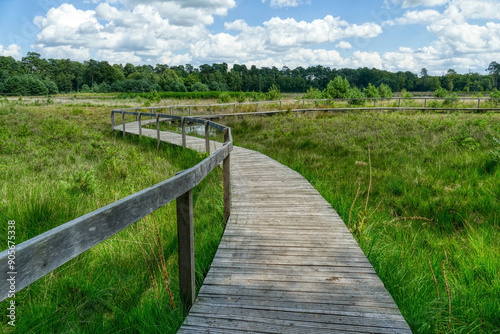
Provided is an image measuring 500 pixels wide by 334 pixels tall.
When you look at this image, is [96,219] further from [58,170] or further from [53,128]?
[53,128]

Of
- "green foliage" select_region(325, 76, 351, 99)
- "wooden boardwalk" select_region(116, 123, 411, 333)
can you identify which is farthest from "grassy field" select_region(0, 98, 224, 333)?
"green foliage" select_region(325, 76, 351, 99)

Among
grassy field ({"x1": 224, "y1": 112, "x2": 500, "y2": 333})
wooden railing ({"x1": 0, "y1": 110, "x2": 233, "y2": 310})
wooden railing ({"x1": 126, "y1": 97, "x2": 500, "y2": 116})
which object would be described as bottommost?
grassy field ({"x1": 224, "y1": 112, "x2": 500, "y2": 333})

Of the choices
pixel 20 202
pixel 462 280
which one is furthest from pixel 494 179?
pixel 20 202

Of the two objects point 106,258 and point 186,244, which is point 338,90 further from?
point 186,244

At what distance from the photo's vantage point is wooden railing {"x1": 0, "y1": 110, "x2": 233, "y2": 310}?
3.49 feet

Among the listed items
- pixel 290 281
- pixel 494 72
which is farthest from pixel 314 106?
pixel 494 72

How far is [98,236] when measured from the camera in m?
1.45

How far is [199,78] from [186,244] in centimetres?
11334

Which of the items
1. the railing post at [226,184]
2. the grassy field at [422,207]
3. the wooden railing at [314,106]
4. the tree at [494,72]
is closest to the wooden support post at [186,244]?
the grassy field at [422,207]

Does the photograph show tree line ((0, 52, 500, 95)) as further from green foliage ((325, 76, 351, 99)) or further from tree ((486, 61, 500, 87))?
green foliage ((325, 76, 351, 99))

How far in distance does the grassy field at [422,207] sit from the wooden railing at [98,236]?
168 cm

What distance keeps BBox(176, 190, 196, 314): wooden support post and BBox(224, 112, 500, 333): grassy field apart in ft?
5.19

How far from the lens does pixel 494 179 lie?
20.4ft

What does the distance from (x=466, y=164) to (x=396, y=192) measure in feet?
6.86
